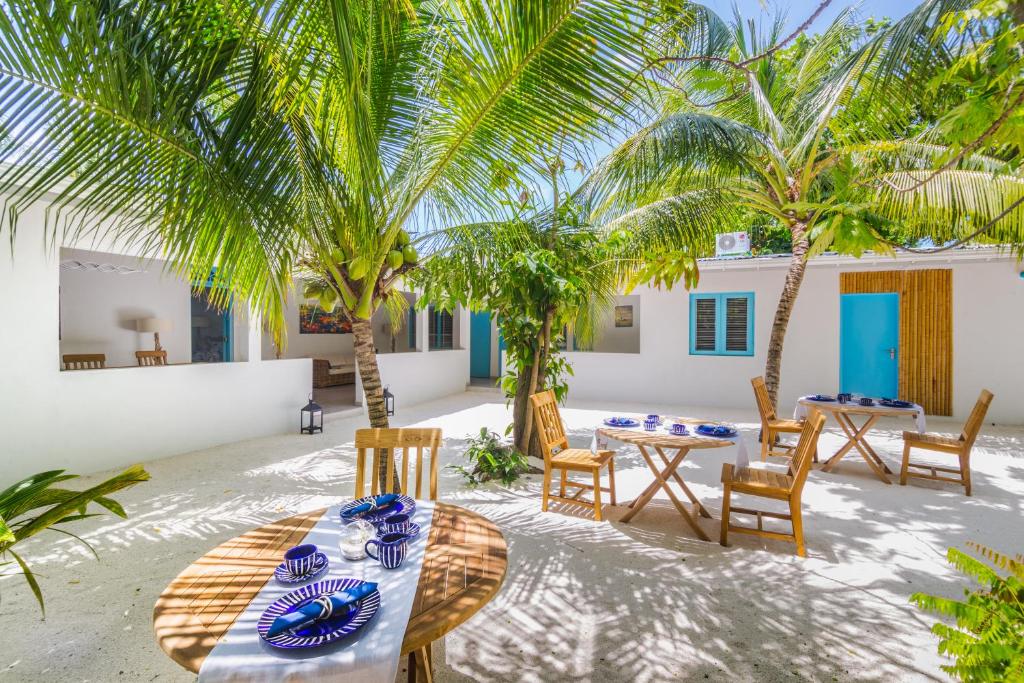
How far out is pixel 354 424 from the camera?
909cm

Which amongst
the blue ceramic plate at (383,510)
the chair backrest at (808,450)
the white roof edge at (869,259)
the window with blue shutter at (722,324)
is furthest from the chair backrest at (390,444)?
the window with blue shutter at (722,324)

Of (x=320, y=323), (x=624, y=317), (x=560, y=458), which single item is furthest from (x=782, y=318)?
(x=320, y=323)

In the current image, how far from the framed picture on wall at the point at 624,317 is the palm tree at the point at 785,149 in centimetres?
919

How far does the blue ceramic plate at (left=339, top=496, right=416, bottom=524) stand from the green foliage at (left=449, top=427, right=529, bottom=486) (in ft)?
9.99

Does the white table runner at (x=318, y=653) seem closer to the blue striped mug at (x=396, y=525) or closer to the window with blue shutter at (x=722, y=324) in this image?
the blue striped mug at (x=396, y=525)

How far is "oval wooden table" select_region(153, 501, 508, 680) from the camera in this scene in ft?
5.29

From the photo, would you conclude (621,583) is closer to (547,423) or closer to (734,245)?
(547,423)

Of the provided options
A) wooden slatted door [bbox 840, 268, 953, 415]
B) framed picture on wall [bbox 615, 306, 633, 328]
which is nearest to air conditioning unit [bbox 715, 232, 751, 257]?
wooden slatted door [bbox 840, 268, 953, 415]

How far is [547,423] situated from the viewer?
5.01 metres

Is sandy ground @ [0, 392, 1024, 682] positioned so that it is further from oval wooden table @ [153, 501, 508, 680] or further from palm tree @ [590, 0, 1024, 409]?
palm tree @ [590, 0, 1024, 409]

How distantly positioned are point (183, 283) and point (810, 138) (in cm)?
1187

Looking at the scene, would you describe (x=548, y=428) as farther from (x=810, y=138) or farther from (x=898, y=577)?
(x=810, y=138)

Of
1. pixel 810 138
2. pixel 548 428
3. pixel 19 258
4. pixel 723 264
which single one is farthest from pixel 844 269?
pixel 19 258

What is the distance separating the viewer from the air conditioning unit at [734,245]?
10945mm
